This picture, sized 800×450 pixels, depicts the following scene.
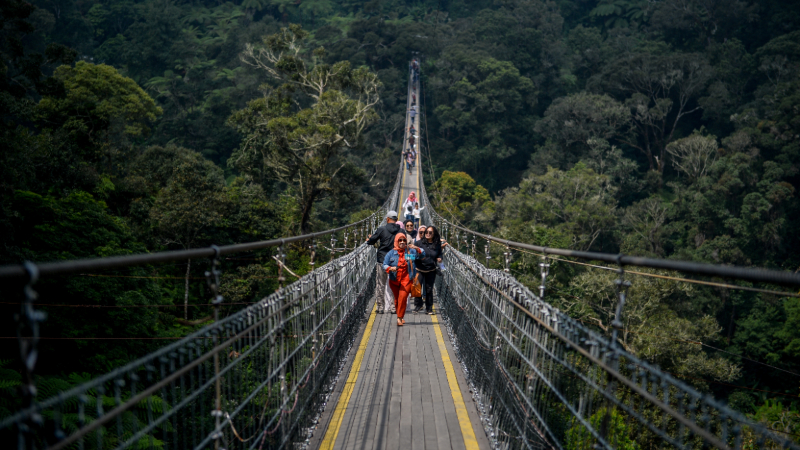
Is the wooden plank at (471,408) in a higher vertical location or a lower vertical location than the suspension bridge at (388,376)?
lower

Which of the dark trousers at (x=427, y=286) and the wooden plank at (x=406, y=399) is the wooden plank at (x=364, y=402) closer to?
the wooden plank at (x=406, y=399)

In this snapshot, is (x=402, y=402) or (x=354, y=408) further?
(x=402, y=402)

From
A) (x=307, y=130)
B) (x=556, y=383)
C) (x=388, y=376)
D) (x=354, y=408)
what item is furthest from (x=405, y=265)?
(x=307, y=130)

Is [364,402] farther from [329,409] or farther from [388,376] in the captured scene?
[388,376]

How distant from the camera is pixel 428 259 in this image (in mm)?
5934

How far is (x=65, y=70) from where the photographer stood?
22.6 metres

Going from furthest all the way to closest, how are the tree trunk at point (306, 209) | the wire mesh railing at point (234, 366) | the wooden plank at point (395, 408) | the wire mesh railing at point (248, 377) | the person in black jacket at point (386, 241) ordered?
the tree trunk at point (306, 209) < the person in black jacket at point (386, 241) < the wooden plank at point (395, 408) < the wire mesh railing at point (248, 377) < the wire mesh railing at point (234, 366)

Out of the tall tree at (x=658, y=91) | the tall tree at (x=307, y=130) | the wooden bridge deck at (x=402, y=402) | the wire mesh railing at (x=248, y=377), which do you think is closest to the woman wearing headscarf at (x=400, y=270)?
the wooden bridge deck at (x=402, y=402)

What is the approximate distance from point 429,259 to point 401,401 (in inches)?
97.3

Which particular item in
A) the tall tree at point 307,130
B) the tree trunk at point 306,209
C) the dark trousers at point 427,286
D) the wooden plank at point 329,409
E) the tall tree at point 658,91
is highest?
the tall tree at point 658,91

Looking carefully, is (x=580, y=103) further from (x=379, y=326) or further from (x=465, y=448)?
(x=465, y=448)

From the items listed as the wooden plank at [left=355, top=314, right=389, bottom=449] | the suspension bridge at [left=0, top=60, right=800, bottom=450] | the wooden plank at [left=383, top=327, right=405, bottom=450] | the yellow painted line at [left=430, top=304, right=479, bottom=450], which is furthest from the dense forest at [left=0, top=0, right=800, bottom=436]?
the wooden plank at [left=355, top=314, right=389, bottom=449]

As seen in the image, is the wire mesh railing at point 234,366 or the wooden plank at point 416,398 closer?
Answer: the wire mesh railing at point 234,366

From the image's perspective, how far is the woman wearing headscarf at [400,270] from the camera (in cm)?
549
